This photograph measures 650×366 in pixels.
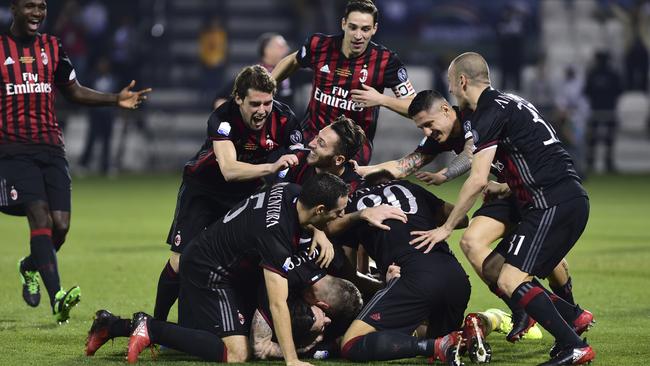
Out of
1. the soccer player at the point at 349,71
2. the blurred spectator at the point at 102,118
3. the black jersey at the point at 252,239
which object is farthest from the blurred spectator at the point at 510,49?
the black jersey at the point at 252,239

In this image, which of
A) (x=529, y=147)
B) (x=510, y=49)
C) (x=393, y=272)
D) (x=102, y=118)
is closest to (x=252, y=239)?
(x=393, y=272)

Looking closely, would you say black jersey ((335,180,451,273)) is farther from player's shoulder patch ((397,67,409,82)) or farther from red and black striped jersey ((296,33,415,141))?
player's shoulder patch ((397,67,409,82))

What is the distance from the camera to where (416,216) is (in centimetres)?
779

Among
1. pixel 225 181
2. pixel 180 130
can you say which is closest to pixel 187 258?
pixel 225 181

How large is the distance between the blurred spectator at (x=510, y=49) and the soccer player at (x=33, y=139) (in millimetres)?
16372

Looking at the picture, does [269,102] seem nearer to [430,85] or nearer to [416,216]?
[416,216]

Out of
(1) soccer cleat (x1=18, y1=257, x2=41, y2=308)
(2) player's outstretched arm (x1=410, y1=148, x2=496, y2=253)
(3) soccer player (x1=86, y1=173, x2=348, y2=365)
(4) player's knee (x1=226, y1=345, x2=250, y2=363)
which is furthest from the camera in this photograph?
(1) soccer cleat (x1=18, y1=257, x2=41, y2=308)

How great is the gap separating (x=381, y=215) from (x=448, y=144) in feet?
3.11

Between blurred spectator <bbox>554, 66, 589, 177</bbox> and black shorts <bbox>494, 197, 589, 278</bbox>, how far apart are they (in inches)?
574

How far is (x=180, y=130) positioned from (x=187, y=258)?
55.4 feet

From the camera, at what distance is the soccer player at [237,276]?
6.98 metres

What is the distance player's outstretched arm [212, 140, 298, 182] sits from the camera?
7773 millimetres

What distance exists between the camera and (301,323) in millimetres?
7520

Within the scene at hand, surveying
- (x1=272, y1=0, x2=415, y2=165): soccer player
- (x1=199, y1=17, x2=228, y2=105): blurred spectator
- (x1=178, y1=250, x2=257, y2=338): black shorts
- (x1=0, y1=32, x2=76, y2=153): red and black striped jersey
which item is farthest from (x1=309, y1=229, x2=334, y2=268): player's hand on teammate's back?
(x1=199, y1=17, x2=228, y2=105): blurred spectator
